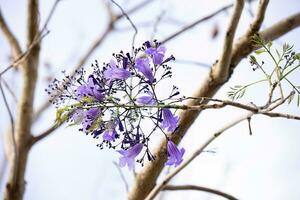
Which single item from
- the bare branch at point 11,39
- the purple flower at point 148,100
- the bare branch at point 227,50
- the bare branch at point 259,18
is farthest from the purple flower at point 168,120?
the bare branch at point 11,39

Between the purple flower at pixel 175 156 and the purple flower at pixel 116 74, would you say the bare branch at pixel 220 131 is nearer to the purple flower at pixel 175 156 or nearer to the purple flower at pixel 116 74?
the purple flower at pixel 175 156

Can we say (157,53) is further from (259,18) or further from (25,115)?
(25,115)

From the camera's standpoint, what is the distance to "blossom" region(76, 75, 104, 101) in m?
0.82

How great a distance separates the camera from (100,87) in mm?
837

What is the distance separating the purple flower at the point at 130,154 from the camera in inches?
33.7

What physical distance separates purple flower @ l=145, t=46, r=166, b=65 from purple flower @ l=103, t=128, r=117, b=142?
18cm

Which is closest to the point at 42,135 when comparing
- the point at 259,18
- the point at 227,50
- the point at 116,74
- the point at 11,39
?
the point at 11,39

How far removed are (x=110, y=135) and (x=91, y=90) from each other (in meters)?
0.11

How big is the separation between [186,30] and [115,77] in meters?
1.52

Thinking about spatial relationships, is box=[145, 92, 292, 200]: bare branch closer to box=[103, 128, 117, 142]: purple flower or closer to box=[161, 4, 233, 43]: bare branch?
box=[103, 128, 117, 142]: purple flower

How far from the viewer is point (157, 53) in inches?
33.4

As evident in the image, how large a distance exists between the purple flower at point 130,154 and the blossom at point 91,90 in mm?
133

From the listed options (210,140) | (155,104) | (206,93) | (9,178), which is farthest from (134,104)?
(9,178)

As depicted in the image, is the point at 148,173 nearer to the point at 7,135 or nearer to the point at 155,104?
the point at 155,104
